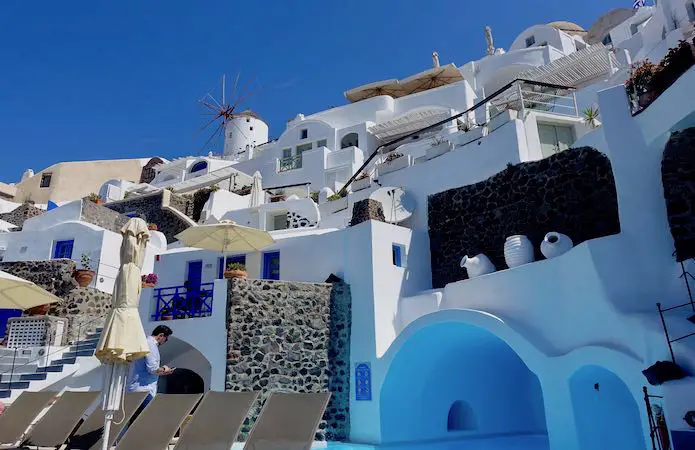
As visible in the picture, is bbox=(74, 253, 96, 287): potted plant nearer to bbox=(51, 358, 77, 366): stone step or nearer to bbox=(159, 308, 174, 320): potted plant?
bbox=(51, 358, 77, 366): stone step

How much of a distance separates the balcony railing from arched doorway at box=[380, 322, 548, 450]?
1821 centimetres

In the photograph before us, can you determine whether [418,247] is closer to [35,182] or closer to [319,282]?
[319,282]

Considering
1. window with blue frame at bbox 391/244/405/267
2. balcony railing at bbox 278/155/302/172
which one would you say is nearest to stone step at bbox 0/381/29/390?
window with blue frame at bbox 391/244/405/267

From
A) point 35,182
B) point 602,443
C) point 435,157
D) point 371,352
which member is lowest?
point 602,443

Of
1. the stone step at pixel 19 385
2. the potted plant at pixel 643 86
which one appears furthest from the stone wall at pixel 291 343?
the potted plant at pixel 643 86

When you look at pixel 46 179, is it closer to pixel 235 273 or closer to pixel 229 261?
pixel 229 261

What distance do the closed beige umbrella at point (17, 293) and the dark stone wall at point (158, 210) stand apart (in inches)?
520

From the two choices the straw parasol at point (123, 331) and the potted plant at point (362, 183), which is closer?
the straw parasol at point (123, 331)

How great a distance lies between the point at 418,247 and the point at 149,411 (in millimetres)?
9211

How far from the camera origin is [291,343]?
40.0 ft

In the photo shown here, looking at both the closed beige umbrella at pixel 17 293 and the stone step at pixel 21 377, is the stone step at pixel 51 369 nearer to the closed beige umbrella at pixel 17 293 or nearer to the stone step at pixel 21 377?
the stone step at pixel 21 377

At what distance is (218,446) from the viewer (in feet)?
19.7

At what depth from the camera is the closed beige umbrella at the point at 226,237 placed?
1329 cm

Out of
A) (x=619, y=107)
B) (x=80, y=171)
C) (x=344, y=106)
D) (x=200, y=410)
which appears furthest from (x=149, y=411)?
(x=80, y=171)
